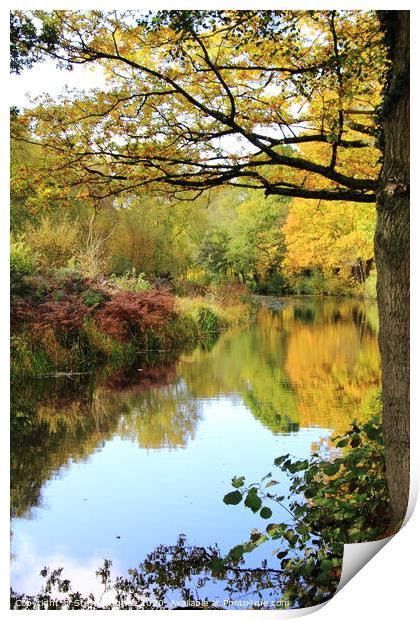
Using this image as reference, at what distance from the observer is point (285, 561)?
3234mm

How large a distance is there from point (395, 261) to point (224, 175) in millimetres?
1426

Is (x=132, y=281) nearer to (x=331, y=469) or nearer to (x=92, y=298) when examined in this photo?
(x=92, y=298)

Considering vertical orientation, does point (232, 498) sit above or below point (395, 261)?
below

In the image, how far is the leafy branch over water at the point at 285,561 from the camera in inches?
A: 119

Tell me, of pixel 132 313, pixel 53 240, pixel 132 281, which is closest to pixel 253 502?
pixel 53 240

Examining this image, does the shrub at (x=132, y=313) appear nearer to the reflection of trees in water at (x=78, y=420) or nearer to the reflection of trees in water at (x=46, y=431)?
the reflection of trees in water at (x=78, y=420)

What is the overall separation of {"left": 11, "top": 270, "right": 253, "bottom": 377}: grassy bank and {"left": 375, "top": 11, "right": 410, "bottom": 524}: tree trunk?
2.47 m

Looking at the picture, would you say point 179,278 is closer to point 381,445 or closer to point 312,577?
point 381,445

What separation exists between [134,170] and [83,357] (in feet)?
6.06

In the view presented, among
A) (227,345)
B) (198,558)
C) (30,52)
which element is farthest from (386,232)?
(227,345)

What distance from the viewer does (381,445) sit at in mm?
3410

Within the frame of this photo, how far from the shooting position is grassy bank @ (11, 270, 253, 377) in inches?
187

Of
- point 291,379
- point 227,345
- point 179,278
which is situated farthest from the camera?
point 227,345

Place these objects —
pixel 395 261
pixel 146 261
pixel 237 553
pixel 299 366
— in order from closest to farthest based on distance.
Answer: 1. pixel 395 261
2. pixel 237 553
3. pixel 146 261
4. pixel 299 366
